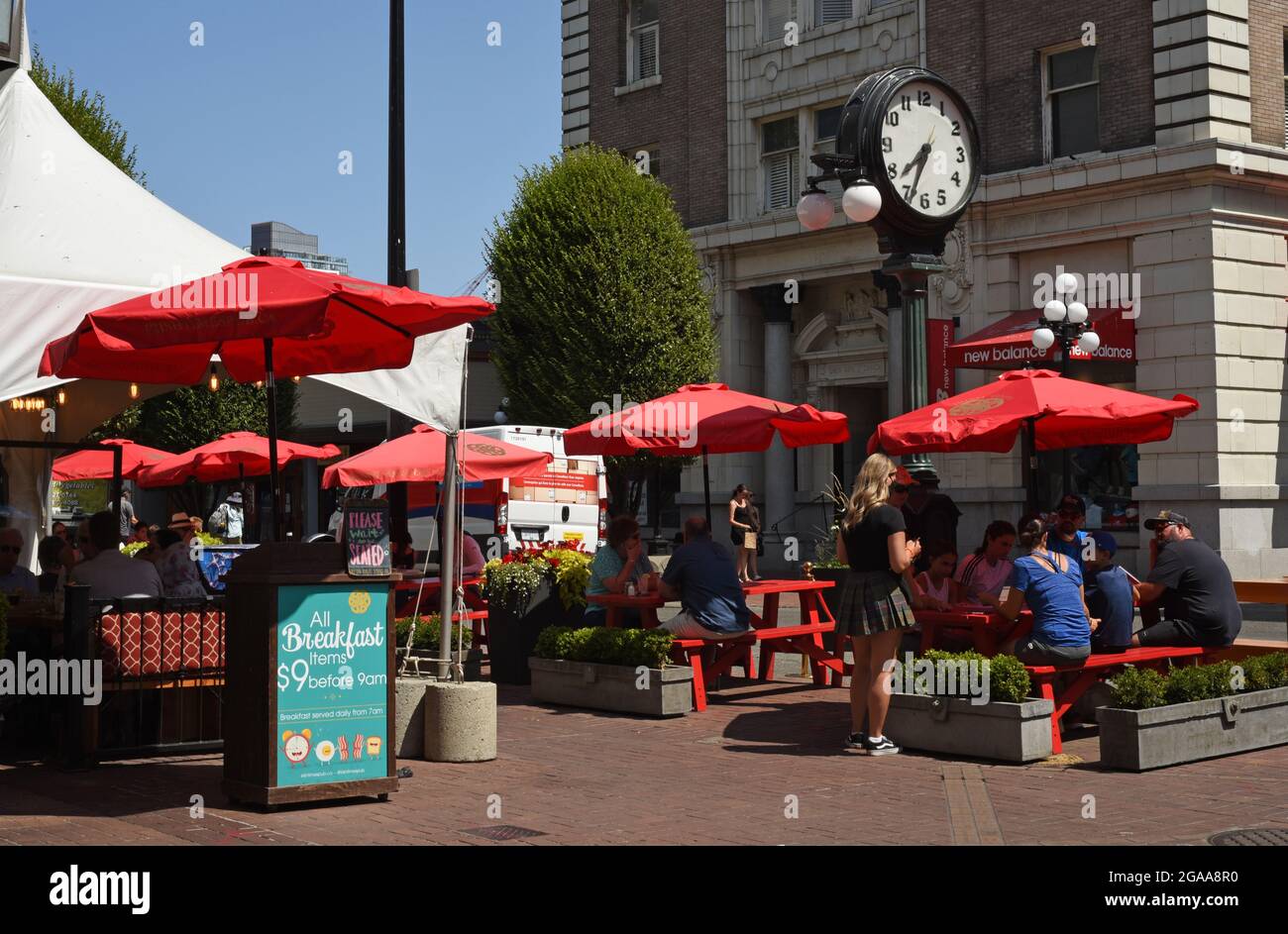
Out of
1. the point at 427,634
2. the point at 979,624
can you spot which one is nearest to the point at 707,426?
the point at 427,634

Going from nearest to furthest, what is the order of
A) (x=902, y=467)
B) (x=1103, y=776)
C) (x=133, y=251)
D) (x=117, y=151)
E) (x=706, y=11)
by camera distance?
(x=1103, y=776), (x=133, y=251), (x=902, y=467), (x=117, y=151), (x=706, y=11)

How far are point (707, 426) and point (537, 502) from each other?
9.82m

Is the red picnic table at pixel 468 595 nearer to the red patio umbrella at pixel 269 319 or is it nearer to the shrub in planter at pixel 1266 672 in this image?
the red patio umbrella at pixel 269 319

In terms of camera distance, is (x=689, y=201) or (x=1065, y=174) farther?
(x=689, y=201)

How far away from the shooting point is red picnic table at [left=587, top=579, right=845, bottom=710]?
1184 centimetres

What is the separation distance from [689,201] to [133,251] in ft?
76.8

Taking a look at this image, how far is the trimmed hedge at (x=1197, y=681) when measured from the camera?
29.8 ft

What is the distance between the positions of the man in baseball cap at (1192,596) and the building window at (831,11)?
21.6m

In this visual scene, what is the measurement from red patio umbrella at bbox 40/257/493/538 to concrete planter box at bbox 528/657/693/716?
3.27m

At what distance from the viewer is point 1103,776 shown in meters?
8.84

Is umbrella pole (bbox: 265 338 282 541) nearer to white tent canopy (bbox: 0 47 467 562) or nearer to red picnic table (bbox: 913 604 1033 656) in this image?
white tent canopy (bbox: 0 47 467 562)

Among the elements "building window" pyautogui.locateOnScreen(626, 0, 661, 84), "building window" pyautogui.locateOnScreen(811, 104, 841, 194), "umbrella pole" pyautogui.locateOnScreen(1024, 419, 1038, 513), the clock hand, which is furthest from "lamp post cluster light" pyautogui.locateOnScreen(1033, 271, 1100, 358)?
"building window" pyautogui.locateOnScreen(626, 0, 661, 84)
